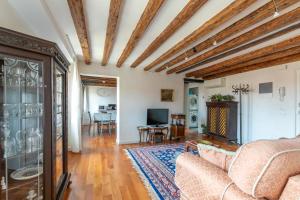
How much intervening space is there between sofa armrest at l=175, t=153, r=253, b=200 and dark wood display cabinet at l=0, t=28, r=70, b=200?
4.10 ft

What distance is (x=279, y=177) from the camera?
2.77 feet

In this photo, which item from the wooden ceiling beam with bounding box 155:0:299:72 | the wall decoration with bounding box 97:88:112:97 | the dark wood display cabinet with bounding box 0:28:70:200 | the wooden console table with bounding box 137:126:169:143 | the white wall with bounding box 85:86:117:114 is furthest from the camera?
the wall decoration with bounding box 97:88:112:97

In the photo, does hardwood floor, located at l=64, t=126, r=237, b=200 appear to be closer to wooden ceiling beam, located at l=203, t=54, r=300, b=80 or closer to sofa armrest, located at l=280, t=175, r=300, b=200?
sofa armrest, located at l=280, t=175, r=300, b=200

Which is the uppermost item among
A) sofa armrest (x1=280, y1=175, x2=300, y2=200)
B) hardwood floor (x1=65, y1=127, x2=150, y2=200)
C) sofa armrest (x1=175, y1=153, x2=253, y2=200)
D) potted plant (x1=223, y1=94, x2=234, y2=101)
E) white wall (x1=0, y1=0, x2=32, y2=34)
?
white wall (x1=0, y1=0, x2=32, y2=34)

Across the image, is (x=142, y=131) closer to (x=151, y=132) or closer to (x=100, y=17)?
(x=151, y=132)

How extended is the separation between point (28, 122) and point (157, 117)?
400cm

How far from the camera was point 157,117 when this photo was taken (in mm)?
5457

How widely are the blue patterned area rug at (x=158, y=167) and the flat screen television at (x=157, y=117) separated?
93 centimetres

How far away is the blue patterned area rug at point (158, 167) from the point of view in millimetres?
2379

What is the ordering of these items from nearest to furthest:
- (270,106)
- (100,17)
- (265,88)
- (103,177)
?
(100,17)
(103,177)
(270,106)
(265,88)

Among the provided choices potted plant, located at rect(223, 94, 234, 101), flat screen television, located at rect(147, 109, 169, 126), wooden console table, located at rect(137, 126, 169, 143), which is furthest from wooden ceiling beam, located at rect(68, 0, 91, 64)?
potted plant, located at rect(223, 94, 234, 101)

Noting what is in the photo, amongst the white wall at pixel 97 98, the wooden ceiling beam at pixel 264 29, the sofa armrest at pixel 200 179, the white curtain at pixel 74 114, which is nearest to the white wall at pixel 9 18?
the white curtain at pixel 74 114

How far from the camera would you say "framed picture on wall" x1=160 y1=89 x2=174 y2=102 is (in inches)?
229

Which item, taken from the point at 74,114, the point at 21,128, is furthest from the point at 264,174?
Answer: the point at 74,114
